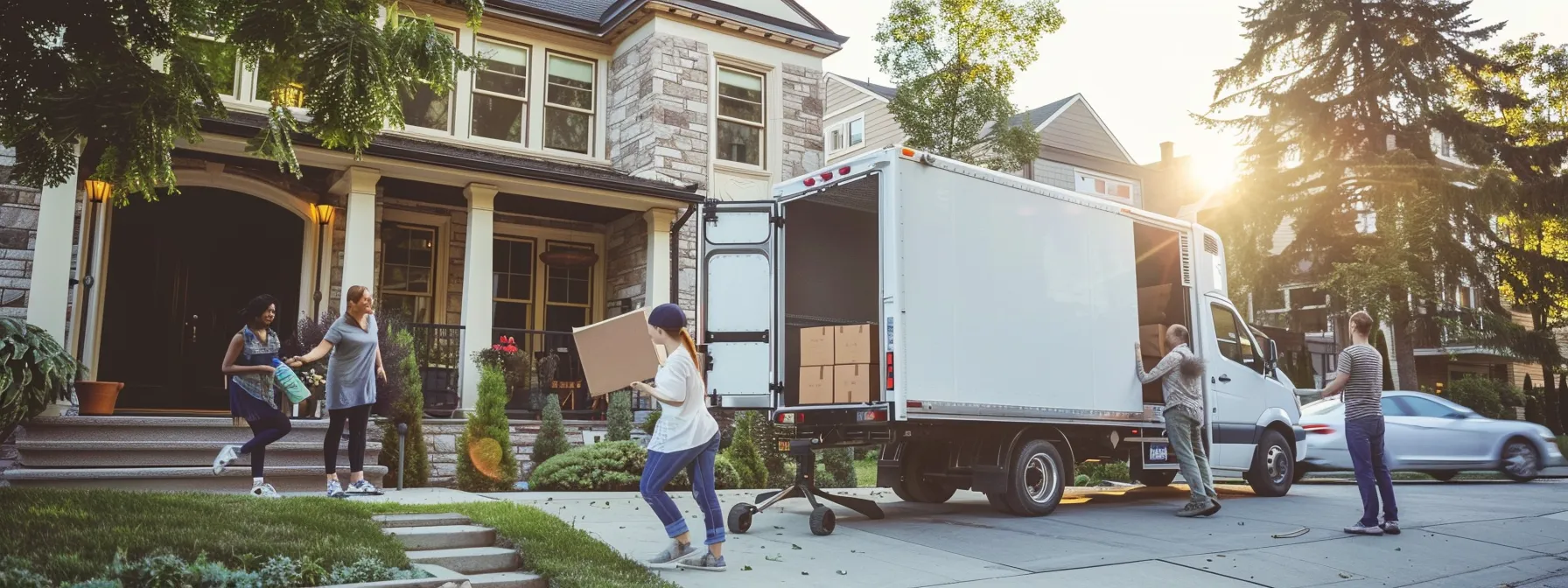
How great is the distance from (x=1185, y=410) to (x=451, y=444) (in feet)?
25.9

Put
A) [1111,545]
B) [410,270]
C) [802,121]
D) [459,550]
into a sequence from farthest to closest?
[802,121] → [410,270] → [1111,545] → [459,550]

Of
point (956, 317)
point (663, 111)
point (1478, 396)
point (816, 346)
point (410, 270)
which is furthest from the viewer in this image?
point (1478, 396)

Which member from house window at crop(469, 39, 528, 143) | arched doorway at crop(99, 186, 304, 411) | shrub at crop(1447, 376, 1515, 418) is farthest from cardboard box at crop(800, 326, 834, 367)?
shrub at crop(1447, 376, 1515, 418)

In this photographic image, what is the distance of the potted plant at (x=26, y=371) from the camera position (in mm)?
7547

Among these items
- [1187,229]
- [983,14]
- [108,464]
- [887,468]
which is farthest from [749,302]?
[983,14]

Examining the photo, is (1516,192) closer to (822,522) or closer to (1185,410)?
(1185,410)

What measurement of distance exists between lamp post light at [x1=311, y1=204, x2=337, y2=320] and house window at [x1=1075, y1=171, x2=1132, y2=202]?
69.7 feet

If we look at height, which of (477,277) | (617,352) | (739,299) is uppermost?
(477,277)

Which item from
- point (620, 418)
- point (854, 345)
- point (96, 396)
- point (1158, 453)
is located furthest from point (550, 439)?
point (1158, 453)

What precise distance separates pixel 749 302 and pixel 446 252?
7.72 meters

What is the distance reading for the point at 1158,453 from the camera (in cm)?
995

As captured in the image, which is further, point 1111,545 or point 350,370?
point 350,370

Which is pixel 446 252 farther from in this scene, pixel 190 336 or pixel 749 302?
pixel 749 302

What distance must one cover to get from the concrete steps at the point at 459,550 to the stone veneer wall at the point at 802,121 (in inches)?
427
